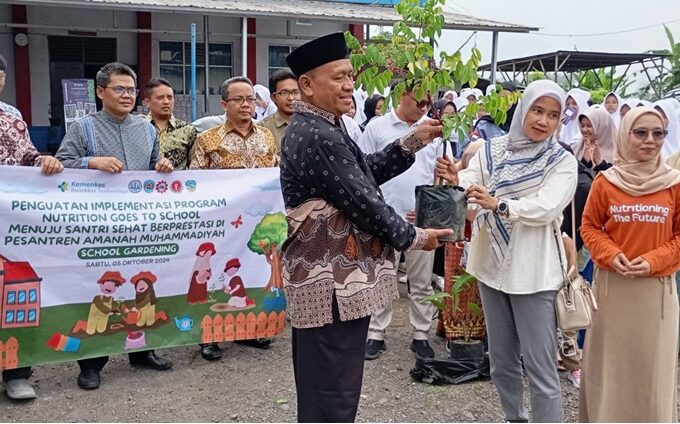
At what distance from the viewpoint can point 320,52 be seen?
2406 millimetres

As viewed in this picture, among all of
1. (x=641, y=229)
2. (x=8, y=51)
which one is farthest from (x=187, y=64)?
(x=641, y=229)

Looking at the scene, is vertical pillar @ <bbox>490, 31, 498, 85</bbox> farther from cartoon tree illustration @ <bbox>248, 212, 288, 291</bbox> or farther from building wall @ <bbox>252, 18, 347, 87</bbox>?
cartoon tree illustration @ <bbox>248, 212, 288, 291</bbox>

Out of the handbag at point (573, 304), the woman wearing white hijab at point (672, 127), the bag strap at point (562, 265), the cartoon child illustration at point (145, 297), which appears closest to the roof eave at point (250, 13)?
the woman wearing white hijab at point (672, 127)

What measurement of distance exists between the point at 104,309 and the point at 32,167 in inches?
37.6

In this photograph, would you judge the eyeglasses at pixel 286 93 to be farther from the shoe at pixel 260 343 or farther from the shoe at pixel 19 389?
the shoe at pixel 19 389

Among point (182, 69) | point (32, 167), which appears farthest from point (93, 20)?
point (32, 167)

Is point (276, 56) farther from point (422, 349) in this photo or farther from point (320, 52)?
point (320, 52)

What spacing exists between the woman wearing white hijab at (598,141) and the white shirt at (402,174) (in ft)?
3.65

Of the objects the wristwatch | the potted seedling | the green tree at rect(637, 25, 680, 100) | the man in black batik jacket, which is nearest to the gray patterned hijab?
the wristwatch

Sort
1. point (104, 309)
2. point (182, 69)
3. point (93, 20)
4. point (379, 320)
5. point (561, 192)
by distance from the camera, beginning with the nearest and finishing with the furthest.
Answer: point (561, 192), point (104, 309), point (379, 320), point (93, 20), point (182, 69)

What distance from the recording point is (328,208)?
243 centimetres

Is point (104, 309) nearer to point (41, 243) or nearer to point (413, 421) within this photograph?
point (41, 243)

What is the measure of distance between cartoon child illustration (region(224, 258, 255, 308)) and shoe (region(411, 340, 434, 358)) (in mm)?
1195

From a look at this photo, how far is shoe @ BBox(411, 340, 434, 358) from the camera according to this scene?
14.5 feet
